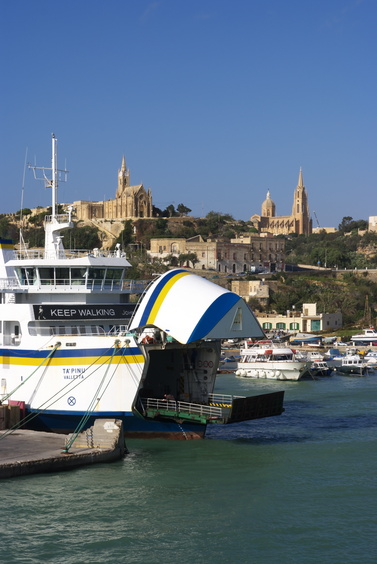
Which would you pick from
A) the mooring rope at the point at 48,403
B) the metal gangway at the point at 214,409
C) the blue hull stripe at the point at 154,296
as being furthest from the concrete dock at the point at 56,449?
the blue hull stripe at the point at 154,296

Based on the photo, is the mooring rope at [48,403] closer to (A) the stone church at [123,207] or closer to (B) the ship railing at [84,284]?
(B) the ship railing at [84,284]

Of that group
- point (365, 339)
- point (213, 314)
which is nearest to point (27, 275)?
point (213, 314)

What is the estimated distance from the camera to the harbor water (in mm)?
21094

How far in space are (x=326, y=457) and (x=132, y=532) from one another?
400 inches

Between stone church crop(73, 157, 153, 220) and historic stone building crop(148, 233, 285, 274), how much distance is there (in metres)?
21.8

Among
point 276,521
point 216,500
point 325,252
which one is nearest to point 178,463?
point 216,500

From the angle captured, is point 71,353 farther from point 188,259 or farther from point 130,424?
point 188,259

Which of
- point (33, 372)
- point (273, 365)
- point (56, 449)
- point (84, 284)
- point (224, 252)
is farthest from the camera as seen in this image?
point (224, 252)

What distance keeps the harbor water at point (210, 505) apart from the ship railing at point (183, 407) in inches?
54.4

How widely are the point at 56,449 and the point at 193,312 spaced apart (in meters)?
6.50

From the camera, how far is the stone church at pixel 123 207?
156m

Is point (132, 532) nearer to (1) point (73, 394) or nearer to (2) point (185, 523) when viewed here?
(2) point (185, 523)

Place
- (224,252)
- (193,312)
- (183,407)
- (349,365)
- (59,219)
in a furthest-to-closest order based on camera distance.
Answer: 1. (224,252)
2. (349,365)
3. (59,219)
4. (183,407)
5. (193,312)

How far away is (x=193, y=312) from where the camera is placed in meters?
29.6
